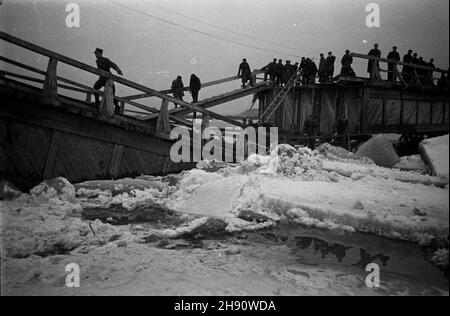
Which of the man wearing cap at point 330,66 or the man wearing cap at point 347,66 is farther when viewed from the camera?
the man wearing cap at point 330,66

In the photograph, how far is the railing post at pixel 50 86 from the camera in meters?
6.61

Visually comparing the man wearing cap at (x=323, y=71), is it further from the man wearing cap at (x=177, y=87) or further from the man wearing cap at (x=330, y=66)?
the man wearing cap at (x=177, y=87)

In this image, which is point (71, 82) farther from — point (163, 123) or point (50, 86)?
point (163, 123)

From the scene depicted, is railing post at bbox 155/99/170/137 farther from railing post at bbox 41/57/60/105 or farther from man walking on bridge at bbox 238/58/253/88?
man walking on bridge at bbox 238/58/253/88

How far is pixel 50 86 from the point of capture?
263 inches

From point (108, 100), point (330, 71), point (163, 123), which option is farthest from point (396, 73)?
point (108, 100)

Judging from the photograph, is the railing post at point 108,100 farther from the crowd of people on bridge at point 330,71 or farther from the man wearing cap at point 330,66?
the man wearing cap at point 330,66

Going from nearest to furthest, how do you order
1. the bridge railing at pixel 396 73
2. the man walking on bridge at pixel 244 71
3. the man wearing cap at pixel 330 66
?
the bridge railing at pixel 396 73
the man wearing cap at pixel 330 66
the man walking on bridge at pixel 244 71

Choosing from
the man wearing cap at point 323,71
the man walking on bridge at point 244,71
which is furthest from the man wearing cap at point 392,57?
the man walking on bridge at point 244,71

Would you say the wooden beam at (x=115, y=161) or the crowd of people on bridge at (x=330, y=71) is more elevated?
the crowd of people on bridge at (x=330, y=71)

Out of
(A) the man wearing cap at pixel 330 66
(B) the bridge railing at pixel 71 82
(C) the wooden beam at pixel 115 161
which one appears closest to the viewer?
(B) the bridge railing at pixel 71 82

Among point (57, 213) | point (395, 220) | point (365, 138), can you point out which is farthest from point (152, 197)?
point (365, 138)

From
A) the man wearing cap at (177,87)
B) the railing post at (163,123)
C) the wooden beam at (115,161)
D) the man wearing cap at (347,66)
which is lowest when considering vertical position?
the wooden beam at (115,161)

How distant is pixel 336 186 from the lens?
22.7ft
